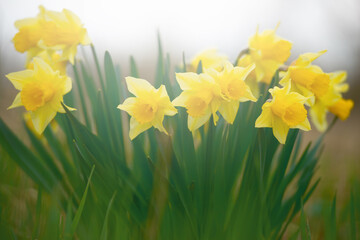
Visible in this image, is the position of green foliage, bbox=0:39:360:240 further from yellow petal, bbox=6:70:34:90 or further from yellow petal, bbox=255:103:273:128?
yellow petal, bbox=6:70:34:90

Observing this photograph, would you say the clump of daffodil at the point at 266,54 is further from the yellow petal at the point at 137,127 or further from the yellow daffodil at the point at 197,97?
Result: the yellow petal at the point at 137,127

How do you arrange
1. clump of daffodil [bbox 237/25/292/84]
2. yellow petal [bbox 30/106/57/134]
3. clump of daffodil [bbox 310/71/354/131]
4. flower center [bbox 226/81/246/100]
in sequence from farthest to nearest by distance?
clump of daffodil [bbox 310/71/354/131] < clump of daffodil [bbox 237/25/292/84] < yellow petal [bbox 30/106/57/134] < flower center [bbox 226/81/246/100]

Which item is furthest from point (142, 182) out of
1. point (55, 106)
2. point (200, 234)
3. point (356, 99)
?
point (356, 99)

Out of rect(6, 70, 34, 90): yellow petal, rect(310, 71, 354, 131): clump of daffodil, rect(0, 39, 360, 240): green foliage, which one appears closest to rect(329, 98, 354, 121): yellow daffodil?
rect(310, 71, 354, 131): clump of daffodil

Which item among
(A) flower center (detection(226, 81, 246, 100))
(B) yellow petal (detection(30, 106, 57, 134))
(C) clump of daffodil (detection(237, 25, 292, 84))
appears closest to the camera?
(A) flower center (detection(226, 81, 246, 100))

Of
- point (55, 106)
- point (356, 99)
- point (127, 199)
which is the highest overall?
point (55, 106)

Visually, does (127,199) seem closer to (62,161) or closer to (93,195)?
(93,195)
